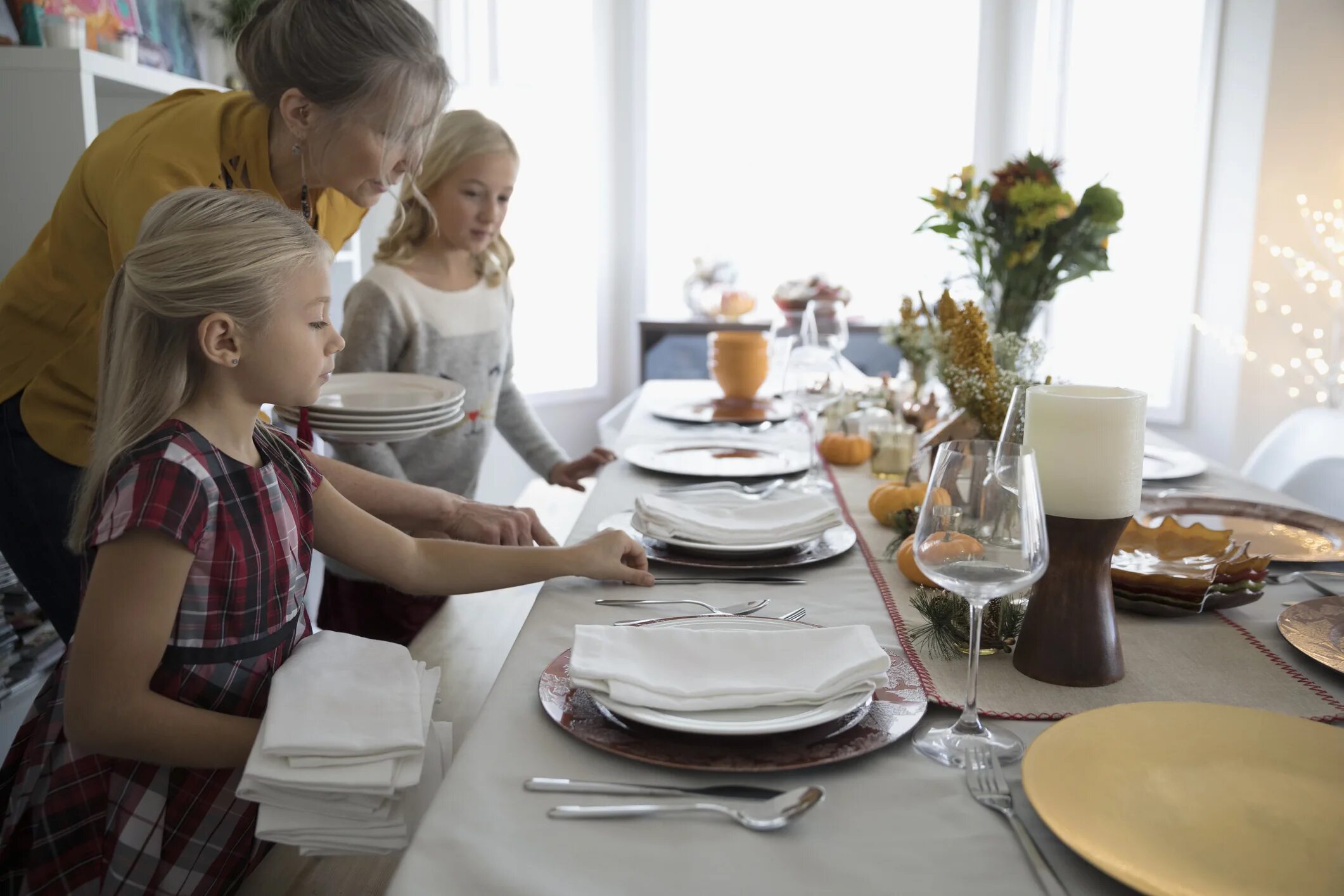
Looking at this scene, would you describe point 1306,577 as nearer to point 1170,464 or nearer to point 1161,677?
point 1161,677

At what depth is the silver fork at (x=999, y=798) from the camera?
0.64 m

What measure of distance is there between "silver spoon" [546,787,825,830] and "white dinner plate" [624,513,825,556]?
56cm

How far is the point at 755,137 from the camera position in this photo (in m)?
4.78

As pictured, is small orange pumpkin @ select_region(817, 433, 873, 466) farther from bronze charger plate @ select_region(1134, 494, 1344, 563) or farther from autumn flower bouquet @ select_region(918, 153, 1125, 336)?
bronze charger plate @ select_region(1134, 494, 1344, 563)

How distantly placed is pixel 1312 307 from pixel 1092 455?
353 cm

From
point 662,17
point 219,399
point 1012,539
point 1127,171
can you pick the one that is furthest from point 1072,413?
point 662,17

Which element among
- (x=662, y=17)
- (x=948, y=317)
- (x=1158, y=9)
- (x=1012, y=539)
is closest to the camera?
(x=1012, y=539)

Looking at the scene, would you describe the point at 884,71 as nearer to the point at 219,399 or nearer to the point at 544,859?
the point at 219,399

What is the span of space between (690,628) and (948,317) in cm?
85

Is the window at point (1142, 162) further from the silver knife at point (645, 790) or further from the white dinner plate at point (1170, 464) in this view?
the silver knife at point (645, 790)

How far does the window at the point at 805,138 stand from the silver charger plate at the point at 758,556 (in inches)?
132

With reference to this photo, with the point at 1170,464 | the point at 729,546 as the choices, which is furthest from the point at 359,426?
the point at 1170,464

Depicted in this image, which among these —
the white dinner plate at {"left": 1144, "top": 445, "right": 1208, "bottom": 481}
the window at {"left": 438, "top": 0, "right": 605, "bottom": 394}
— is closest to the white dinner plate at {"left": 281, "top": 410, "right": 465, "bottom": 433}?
the white dinner plate at {"left": 1144, "top": 445, "right": 1208, "bottom": 481}

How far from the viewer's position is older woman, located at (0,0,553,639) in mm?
1370
